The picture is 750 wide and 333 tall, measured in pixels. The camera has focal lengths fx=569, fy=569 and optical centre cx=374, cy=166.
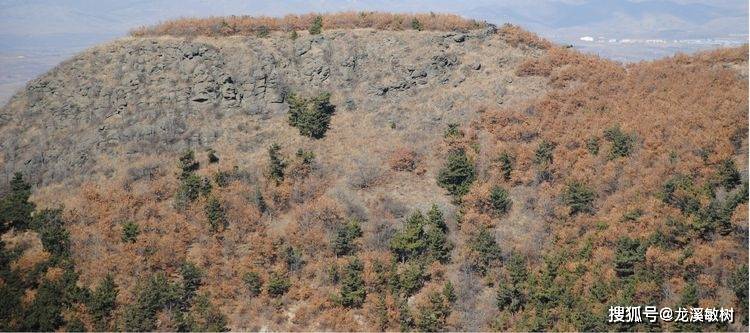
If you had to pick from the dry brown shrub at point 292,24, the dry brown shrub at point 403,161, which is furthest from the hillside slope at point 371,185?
the dry brown shrub at point 292,24

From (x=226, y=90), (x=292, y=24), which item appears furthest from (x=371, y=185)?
(x=292, y=24)

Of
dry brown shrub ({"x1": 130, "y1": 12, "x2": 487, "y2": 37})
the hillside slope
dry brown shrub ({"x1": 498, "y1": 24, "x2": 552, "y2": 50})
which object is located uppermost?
dry brown shrub ({"x1": 130, "y1": 12, "x2": 487, "y2": 37})

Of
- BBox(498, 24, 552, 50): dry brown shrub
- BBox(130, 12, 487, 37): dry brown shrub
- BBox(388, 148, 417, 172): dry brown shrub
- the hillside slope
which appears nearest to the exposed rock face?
the hillside slope

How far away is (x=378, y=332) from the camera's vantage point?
39.6m

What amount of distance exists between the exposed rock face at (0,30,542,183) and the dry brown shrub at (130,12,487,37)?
1775 millimetres

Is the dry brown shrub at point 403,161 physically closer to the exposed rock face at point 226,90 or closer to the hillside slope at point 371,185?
the hillside slope at point 371,185

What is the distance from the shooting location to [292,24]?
75.0 metres

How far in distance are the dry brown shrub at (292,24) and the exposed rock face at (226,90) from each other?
177cm

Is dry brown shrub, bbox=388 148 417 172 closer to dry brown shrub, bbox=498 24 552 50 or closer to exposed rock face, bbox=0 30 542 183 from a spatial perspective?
exposed rock face, bbox=0 30 542 183

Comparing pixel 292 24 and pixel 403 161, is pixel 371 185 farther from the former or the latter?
pixel 292 24

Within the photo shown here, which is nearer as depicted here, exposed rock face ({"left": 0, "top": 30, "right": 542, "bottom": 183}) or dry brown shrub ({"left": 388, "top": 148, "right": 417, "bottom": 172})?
dry brown shrub ({"left": 388, "top": 148, "right": 417, "bottom": 172})

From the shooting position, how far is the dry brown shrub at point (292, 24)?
7262cm

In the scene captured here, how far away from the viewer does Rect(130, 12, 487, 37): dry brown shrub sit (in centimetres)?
7262

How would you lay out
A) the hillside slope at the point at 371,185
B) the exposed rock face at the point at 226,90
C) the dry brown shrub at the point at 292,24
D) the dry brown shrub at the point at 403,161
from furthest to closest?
the dry brown shrub at the point at 292,24 < the exposed rock face at the point at 226,90 < the dry brown shrub at the point at 403,161 < the hillside slope at the point at 371,185
